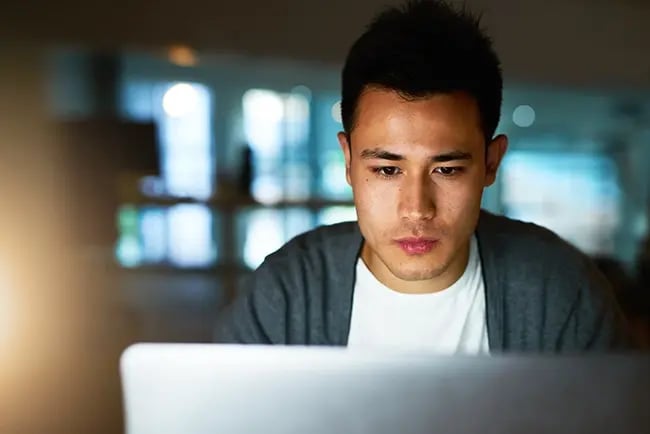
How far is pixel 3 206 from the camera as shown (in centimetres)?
133

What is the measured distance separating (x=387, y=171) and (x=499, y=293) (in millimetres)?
302

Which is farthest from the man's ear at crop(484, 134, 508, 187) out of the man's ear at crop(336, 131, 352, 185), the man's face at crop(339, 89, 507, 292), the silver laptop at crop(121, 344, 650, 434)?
the silver laptop at crop(121, 344, 650, 434)

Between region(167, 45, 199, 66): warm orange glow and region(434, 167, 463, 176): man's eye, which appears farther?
region(167, 45, 199, 66): warm orange glow

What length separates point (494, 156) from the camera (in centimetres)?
118

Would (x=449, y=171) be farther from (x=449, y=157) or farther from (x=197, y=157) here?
(x=197, y=157)

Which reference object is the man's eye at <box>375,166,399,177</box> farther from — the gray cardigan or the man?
→ the gray cardigan

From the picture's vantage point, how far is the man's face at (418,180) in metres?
1.10

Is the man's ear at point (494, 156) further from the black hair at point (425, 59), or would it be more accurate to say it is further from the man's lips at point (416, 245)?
the man's lips at point (416, 245)

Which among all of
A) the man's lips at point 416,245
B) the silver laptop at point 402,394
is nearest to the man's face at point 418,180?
the man's lips at point 416,245

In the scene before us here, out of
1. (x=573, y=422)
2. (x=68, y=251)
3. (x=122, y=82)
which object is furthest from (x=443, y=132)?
(x=68, y=251)

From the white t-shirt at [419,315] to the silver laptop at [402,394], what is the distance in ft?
0.86

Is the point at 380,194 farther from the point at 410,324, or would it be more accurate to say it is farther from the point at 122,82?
the point at 122,82

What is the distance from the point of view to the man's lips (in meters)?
1.14

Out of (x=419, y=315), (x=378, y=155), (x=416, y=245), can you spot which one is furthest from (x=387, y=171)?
(x=419, y=315)
